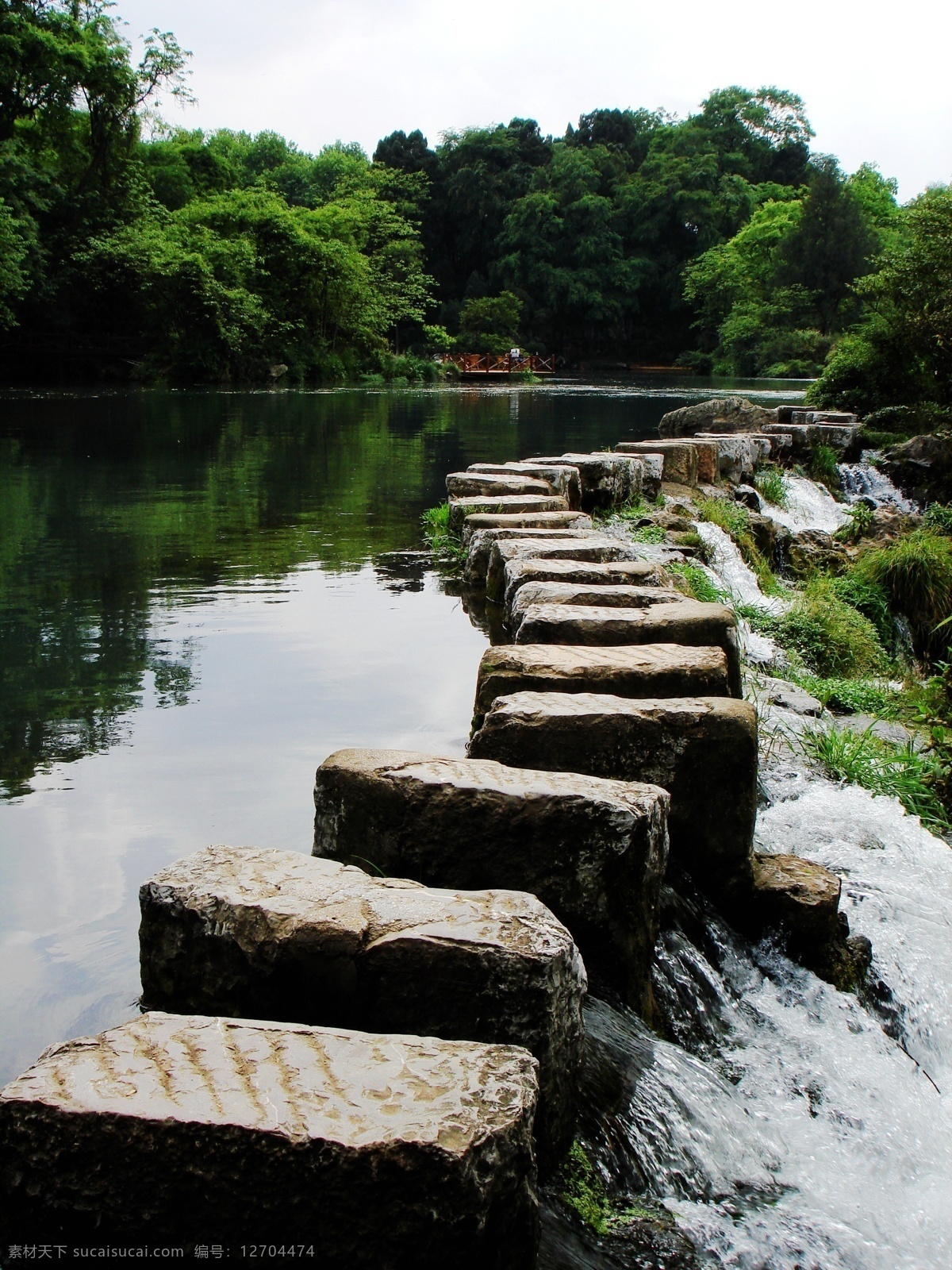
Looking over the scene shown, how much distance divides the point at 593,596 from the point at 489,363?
45.9m

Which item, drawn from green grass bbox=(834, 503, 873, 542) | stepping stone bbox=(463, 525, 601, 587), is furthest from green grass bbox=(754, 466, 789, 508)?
stepping stone bbox=(463, 525, 601, 587)

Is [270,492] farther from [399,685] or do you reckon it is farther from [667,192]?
[667,192]

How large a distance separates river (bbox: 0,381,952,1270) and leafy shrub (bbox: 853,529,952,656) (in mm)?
3450

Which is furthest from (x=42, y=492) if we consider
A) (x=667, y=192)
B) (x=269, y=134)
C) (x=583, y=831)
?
(x=269, y=134)

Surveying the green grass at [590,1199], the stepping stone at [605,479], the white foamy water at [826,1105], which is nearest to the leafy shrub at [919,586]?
the stepping stone at [605,479]

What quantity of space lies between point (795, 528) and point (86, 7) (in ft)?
108

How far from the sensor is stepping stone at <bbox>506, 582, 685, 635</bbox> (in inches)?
156

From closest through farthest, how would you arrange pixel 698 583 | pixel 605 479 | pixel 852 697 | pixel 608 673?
pixel 608 673, pixel 852 697, pixel 698 583, pixel 605 479

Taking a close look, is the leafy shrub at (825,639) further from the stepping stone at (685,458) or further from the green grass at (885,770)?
the stepping stone at (685,458)

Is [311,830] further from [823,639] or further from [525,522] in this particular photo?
[823,639]

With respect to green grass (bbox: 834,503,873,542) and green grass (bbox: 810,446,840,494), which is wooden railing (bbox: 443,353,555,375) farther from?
green grass (bbox: 834,503,873,542)

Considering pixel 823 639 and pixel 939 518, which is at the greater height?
pixel 939 518

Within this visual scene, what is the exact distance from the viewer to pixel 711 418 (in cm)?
1463

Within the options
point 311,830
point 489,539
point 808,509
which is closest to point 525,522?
point 489,539
